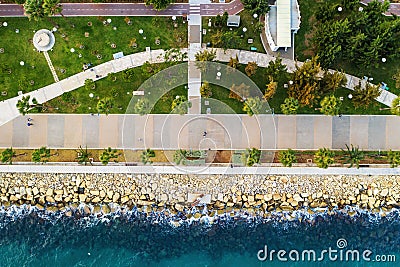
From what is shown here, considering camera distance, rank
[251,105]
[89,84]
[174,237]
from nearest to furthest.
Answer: [251,105] → [89,84] → [174,237]

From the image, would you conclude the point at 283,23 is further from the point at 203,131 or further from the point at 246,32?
the point at 203,131

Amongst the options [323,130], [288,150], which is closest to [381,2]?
[323,130]

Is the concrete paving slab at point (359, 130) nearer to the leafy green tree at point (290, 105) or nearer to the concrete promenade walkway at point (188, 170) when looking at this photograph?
the concrete promenade walkway at point (188, 170)

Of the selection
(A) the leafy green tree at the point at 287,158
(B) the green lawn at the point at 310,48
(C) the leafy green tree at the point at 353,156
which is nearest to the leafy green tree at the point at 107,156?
(A) the leafy green tree at the point at 287,158

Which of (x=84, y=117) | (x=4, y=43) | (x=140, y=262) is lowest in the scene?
(x=140, y=262)

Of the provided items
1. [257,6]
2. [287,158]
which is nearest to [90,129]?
[287,158]

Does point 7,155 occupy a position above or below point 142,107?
below

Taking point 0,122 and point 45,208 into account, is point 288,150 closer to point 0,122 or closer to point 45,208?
point 45,208
